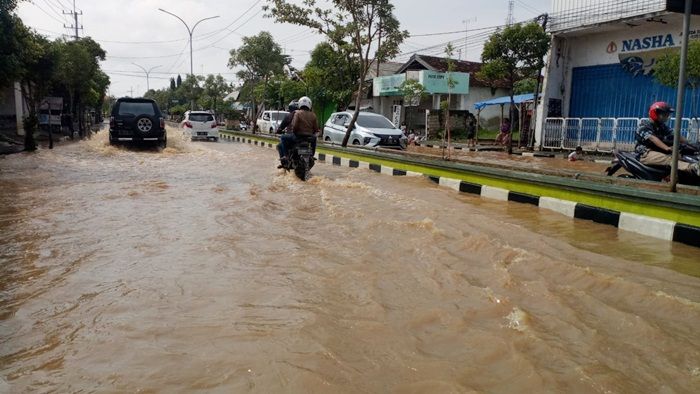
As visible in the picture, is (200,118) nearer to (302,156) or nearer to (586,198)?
(302,156)

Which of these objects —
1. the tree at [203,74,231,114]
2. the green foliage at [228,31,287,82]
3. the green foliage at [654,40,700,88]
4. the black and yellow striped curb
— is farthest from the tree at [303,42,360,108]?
the tree at [203,74,231,114]

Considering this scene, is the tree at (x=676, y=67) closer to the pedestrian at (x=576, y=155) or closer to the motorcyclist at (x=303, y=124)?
the pedestrian at (x=576, y=155)

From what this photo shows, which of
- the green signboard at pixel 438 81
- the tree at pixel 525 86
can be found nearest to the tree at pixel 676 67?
the green signboard at pixel 438 81

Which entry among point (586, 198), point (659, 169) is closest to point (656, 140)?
point (659, 169)

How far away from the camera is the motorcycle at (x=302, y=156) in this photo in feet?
29.3

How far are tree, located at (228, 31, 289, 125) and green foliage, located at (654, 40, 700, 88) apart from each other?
65.0 feet

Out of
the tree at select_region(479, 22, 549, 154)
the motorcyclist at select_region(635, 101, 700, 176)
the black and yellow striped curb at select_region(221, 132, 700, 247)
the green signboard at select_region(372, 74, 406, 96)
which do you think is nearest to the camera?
the black and yellow striped curb at select_region(221, 132, 700, 247)

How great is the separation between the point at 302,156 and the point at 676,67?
29.6ft

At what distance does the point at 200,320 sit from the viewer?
2.79m

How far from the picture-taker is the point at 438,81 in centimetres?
2666

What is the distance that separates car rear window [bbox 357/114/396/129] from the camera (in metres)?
15.6

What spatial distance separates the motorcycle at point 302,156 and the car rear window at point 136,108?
7.74 metres

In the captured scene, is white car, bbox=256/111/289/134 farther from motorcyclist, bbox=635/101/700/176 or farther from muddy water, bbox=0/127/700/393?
motorcyclist, bbox=635/101/700/176

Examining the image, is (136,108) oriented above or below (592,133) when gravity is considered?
above
